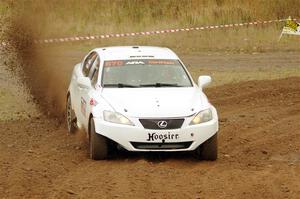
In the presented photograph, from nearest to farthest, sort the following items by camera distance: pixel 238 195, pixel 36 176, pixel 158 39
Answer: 1. pixel 238 195
2. pixel 36 176
3. pixel 158 39

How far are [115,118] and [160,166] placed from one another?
975 millimetres

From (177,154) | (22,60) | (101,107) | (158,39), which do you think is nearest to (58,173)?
(101,107)

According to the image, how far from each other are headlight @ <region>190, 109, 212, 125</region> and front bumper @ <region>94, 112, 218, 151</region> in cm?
7

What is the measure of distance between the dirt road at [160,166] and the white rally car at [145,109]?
0.27 metres

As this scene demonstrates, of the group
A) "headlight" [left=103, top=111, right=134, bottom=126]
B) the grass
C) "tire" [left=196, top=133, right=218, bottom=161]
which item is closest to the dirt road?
"tire" [left=196, top=133, right=218, bottom=161]

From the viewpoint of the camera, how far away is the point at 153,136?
11812 millimetres

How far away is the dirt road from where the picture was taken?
33.0ft

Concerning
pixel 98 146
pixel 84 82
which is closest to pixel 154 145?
pixel 98 146

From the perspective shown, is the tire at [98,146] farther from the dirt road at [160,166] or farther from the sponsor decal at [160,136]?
the sponsor decal at [160,136]

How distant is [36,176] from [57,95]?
7184 mm

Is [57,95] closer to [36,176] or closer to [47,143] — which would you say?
[47,143]

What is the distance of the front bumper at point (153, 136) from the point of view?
11.8 meters

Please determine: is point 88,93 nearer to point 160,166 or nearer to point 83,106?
point 83,106

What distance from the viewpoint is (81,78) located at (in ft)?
44.4
